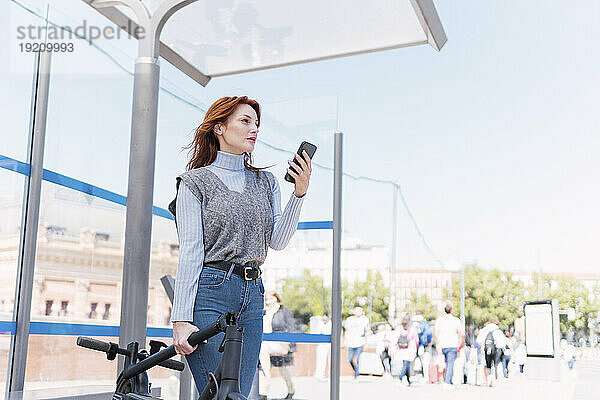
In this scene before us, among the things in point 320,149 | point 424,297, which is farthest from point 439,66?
point 320,149

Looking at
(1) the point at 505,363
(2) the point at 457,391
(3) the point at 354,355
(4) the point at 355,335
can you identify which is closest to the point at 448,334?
(2) the point at 457,391

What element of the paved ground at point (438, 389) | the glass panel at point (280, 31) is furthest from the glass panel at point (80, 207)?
the paved ground at point (438, 389)

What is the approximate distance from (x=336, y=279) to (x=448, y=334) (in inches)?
271

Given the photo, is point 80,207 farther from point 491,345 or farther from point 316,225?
point 491,345

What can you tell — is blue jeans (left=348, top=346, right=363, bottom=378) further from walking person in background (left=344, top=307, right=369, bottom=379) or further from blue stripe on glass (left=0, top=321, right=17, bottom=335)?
blue stripe on glass (left=0, top=321, right=17, bottom=335)

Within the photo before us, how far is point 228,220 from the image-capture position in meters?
1.70

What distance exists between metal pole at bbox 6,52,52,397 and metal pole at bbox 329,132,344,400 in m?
1.67

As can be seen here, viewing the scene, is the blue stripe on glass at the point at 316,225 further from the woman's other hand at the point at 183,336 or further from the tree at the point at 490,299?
the tree at the point at 490,299

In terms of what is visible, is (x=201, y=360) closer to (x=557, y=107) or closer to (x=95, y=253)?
(x=95, y=253)

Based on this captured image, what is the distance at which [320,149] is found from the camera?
12.9 ft

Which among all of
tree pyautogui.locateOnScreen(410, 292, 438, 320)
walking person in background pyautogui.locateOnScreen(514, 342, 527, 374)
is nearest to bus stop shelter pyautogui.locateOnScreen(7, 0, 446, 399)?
walking person in background pyautogui.locateOnScreen(514, 342, 527, 374)

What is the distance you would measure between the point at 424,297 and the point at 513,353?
27.1ft

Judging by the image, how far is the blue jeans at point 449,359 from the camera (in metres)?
10.3

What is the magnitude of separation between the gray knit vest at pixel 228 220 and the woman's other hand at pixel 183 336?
0.56 feet
